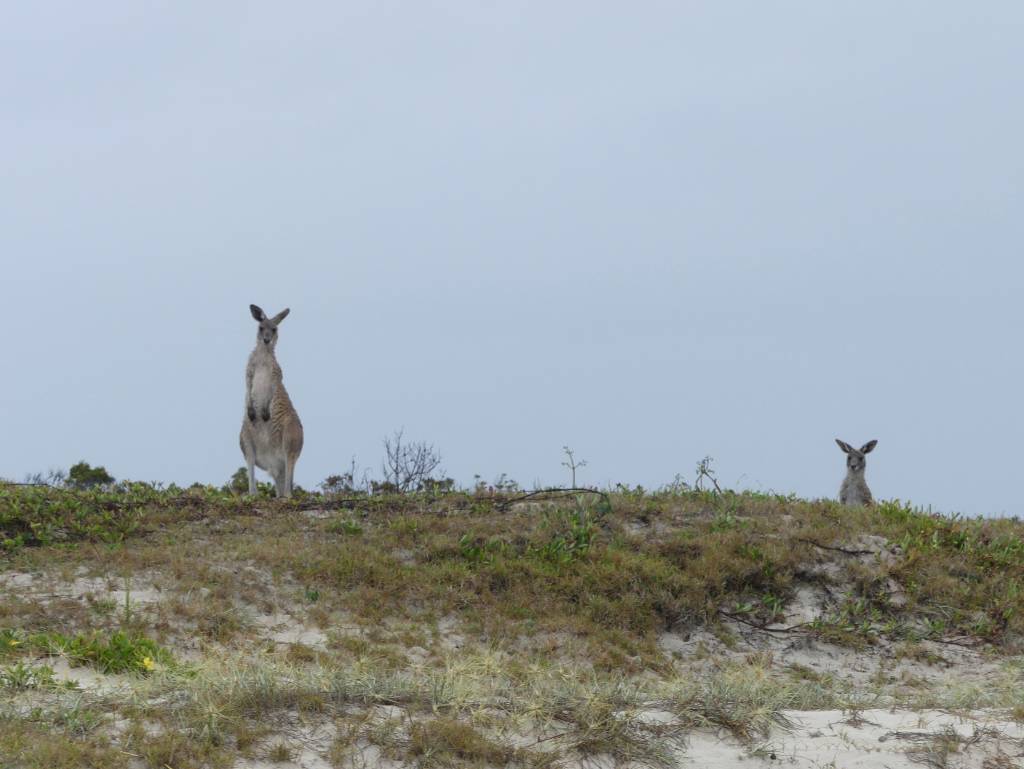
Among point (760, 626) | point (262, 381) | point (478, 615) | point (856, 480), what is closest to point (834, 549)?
point (760, 626)

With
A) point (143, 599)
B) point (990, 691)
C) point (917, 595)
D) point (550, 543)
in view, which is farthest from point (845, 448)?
point (143, 599)

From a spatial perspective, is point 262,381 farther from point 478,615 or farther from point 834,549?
point 834,549

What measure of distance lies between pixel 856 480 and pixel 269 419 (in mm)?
9844

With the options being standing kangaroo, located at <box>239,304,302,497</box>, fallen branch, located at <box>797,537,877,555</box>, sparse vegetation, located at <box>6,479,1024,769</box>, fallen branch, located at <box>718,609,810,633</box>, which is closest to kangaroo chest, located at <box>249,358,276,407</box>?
standing kangaroo, located at <box>239,304,302,497</box>

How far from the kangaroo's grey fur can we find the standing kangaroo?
925 centimetres

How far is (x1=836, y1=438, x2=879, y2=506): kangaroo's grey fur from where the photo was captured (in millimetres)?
20484

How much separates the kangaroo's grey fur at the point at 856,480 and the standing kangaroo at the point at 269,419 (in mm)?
9251

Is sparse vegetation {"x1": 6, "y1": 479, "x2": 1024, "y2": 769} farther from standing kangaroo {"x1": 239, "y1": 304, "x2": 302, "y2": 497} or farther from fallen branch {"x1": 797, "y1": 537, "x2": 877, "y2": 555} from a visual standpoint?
standing kangaroo {"x1": 239, "y1": 304, "x2": 302, "y2": 497}

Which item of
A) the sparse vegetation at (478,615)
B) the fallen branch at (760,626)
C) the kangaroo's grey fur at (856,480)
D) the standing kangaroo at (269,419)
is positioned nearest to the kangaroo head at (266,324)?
the standing kangaroo at (269,419)

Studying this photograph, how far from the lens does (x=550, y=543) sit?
540 inches

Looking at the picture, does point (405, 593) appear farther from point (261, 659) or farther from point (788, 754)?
point (788, 754)

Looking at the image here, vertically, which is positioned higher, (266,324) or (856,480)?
(266,324)

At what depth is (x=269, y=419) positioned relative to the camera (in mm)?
17250

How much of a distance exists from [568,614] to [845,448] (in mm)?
10200
